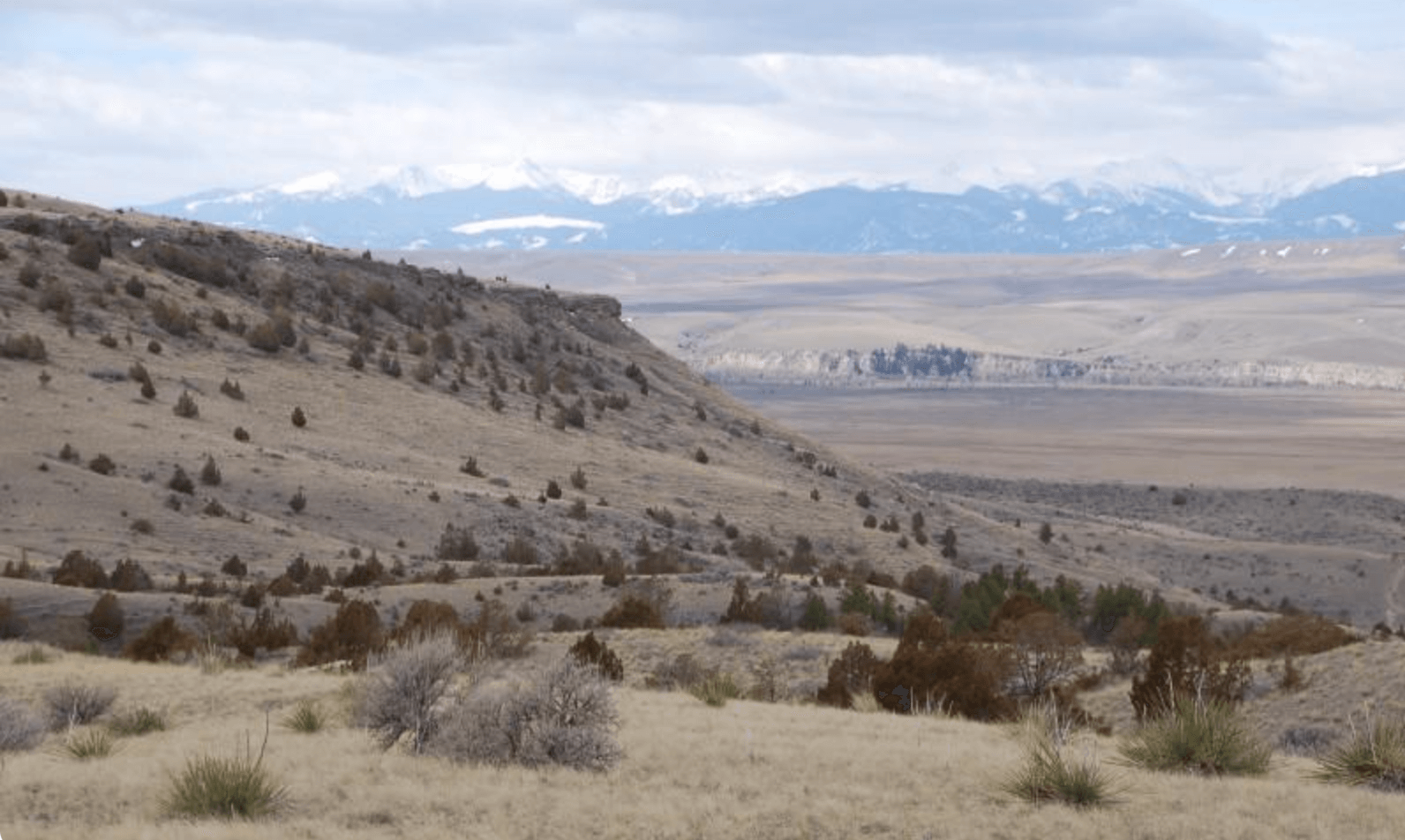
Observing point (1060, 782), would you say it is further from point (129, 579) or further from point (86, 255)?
point (86, 255)

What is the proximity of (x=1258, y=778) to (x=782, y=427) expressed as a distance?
4966 cm

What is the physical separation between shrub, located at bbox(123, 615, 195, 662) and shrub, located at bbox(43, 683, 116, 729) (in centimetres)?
551

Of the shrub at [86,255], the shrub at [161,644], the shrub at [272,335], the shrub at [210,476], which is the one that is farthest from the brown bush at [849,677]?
the shrub at [86,255]

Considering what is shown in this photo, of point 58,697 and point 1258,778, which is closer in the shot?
point 1258,778

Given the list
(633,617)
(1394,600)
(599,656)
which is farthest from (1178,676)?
(1394,600)

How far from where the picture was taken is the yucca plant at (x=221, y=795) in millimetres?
13406

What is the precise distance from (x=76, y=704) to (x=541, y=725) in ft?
17.8

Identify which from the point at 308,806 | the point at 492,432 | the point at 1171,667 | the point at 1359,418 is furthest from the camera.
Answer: the point at 1359,418

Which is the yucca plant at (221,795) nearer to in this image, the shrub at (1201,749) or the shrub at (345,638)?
the shrub at (1201,749)

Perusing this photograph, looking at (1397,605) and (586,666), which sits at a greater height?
(586,666)

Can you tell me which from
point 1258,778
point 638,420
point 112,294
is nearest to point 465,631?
point 1258,778

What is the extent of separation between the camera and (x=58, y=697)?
733 inches

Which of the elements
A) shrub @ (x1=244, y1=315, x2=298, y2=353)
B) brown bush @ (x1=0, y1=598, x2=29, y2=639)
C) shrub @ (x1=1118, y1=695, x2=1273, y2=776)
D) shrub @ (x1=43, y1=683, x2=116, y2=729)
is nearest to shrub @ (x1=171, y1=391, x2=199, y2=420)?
shrub @ (x1=244, y1=315, x2=298, y2=353)

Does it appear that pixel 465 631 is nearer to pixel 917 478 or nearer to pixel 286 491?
pixel 286 491
